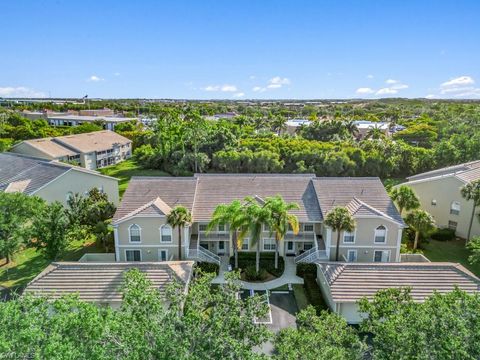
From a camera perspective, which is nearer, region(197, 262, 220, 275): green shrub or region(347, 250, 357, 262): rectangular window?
region(197, 262, 220, 275): green shrub

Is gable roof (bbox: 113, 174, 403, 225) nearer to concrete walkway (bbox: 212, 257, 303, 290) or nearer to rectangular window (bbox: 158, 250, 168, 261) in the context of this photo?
rectangular window (bbox: 158, 250, 168, 261)

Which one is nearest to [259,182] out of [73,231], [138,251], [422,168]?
[138,251]

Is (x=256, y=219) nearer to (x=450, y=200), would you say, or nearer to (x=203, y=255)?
(x=203, y=255)

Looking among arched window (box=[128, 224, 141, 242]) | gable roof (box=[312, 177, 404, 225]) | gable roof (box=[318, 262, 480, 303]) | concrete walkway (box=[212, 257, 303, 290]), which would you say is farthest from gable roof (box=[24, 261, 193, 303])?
gable roof (box=[312, 177, 404, 225])

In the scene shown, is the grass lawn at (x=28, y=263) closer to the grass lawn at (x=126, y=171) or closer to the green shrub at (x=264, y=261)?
the green shrub at (x=264, y=261)

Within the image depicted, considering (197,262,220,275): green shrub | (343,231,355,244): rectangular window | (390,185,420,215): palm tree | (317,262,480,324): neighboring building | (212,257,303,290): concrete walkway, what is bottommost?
(212,257,303,290): concrete walkway

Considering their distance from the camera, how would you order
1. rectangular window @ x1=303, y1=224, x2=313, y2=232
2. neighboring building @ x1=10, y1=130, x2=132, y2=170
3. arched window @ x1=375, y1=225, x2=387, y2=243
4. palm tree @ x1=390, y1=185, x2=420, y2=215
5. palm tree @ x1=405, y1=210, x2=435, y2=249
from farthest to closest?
neighboring building @ x1=10, y1=130, x2=132, y2=170 < palm tree @ x1=390, y1=185, x2=420, y2=215 < palm tree @ x1=405, y1=210, x2=435, y2=249 < rectangular window @ x1=303, y1=224, x2=313, y2=232 < arched window @ x1=375, y1=225, x2=387, y2=243

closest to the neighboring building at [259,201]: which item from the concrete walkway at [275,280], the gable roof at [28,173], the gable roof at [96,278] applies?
the concrete walkway at [275,280]

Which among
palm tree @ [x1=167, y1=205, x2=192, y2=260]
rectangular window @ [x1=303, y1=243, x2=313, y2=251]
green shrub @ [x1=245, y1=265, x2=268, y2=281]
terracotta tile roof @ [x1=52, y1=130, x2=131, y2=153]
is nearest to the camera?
palm tree @ [x1=167, y1=205, x2=192, y2=260]
